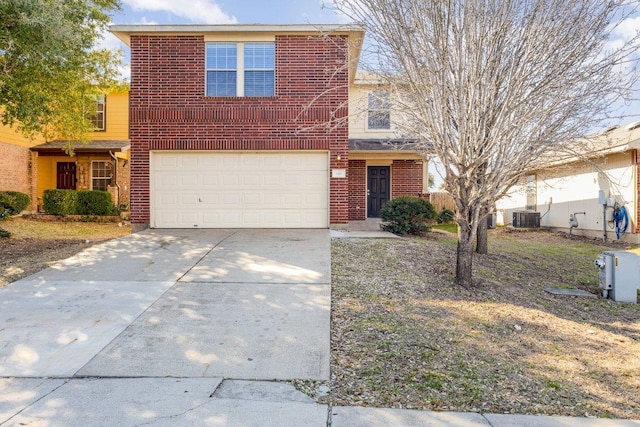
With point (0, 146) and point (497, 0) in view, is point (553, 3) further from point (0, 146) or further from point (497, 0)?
point (0, 146)

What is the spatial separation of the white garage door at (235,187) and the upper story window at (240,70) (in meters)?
1.75

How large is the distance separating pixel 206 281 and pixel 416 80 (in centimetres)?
457

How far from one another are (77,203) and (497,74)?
16.0 meters

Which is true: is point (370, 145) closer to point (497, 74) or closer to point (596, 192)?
point (596, 192)

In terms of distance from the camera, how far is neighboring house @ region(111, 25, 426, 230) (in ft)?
37.5

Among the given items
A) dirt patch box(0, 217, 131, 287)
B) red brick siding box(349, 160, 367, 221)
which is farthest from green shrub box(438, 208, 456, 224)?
dirt patch box(0, 217, 131, 287)

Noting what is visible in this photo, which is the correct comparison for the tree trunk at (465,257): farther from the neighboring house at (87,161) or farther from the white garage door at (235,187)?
the neighboring house at (87,161)

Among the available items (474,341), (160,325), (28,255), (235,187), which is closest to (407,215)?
(235,187)

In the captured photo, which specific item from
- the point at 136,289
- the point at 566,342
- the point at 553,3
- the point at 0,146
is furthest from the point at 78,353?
the point at 0,146

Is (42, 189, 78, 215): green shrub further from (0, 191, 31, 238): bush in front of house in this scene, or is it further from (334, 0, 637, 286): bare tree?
(334, 0, 637, 286): bare tree

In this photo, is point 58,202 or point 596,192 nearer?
point 596,192

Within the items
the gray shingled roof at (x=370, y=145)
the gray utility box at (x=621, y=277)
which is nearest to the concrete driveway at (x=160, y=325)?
the gray utility box at (x=621, y=277)

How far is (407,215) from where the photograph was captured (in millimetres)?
11305

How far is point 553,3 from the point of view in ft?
19.7
